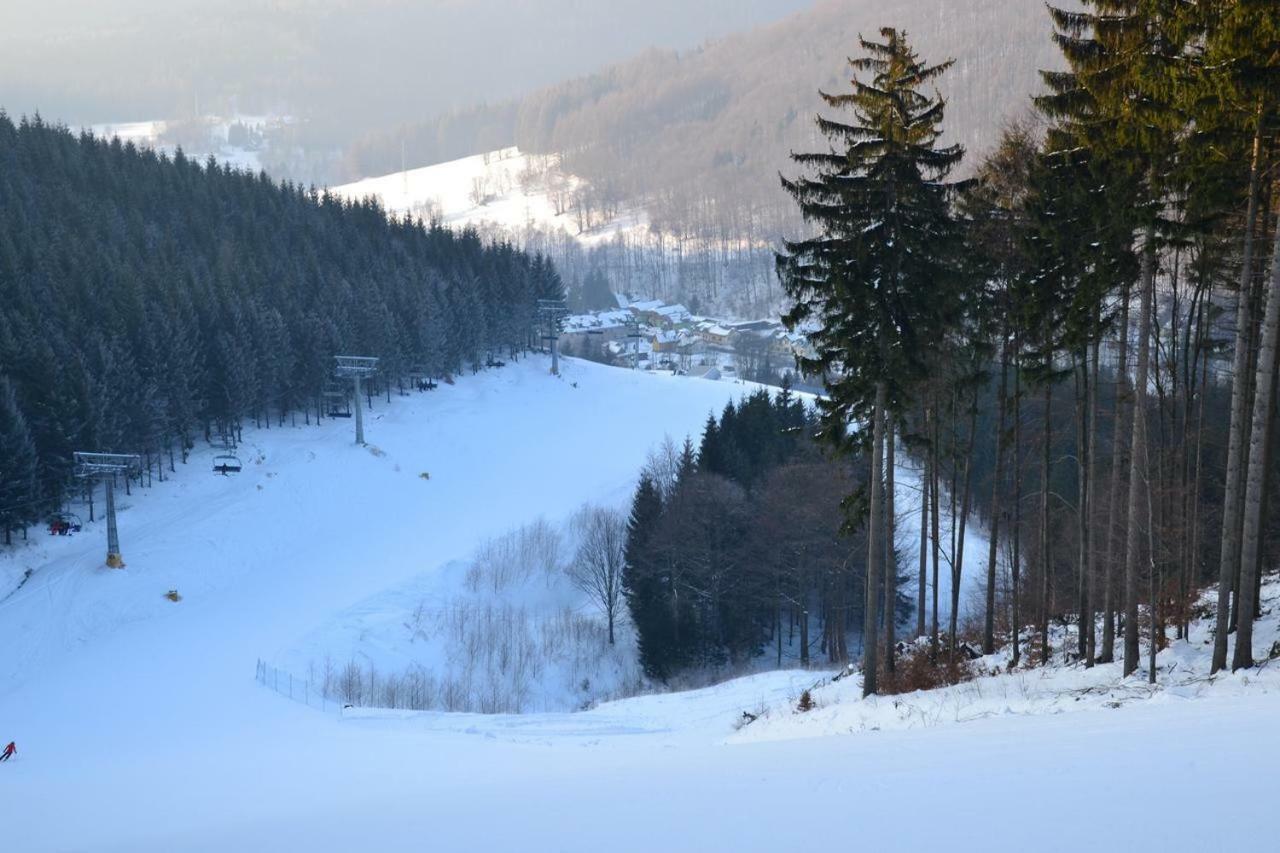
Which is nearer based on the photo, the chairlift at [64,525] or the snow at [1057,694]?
the snow at [1057,694]

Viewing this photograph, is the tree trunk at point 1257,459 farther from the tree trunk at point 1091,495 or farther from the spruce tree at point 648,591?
the spruce tree at point 648,591

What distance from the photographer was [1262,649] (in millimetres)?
11977

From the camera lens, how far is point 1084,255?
45.4 ft

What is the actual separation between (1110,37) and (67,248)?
61.8 meters

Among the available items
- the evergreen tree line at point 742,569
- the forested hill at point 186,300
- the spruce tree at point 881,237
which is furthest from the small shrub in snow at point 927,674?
the forested hill at point 186,300

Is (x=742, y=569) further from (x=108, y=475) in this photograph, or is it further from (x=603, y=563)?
(x=108, y=475)

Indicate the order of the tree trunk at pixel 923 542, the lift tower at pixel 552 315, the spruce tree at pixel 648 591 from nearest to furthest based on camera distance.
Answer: the tree trunk at pixel 923 542, the spruce tree at pixel 648 591, the lift tower at pixel 552 315

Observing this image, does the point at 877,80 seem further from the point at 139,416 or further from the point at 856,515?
the point at 139,416

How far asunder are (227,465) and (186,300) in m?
12.0

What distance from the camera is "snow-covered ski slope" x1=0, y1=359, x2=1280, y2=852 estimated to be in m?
6.31

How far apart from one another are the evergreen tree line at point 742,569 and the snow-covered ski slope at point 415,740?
35.2ft

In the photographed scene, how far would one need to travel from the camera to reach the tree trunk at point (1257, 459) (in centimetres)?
1044

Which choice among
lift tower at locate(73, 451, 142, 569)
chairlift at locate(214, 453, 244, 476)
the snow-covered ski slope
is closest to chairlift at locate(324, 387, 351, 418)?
the snow-covered ski slope

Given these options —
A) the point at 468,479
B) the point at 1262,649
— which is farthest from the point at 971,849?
the point at 468,479
